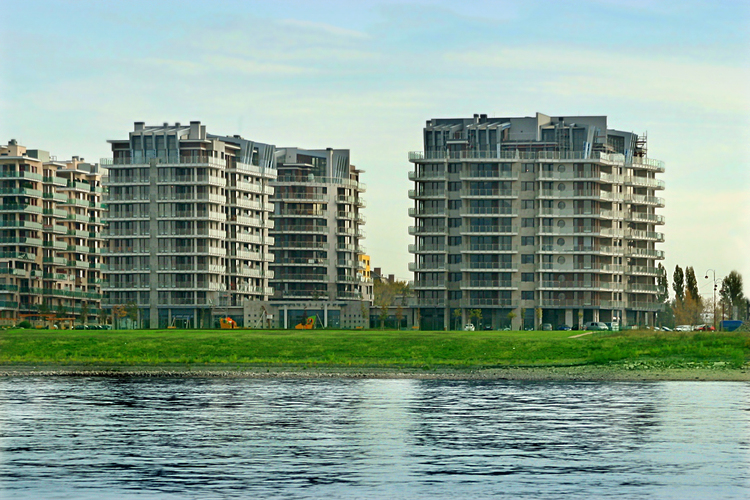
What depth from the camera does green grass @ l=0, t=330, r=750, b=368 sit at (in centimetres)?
10438

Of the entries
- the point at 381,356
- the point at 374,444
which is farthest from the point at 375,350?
the point at 374,444

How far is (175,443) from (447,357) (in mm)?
69400

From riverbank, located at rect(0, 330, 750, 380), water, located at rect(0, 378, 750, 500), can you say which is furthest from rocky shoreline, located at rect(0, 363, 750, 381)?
water, located at rect(0, 378, 750, 500)

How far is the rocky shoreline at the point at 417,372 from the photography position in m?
87.6

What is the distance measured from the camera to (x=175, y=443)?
44.2 meters

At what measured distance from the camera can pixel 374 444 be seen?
44062 millimetres

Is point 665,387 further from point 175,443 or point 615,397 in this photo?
point 175,443

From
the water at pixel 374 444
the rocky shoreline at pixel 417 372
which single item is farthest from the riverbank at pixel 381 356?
the water at pixel 374 444

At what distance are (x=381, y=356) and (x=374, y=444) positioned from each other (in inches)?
2679

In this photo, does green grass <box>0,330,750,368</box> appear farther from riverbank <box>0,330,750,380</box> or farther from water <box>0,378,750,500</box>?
water <box>0,378,750,500</box>

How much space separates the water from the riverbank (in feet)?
62.7

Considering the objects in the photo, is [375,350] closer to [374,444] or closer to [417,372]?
[417,372]

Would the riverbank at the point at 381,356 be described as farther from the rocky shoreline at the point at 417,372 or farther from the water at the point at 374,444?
the water at the point at 374,444

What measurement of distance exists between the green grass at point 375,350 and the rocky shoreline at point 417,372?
13.7 feet
